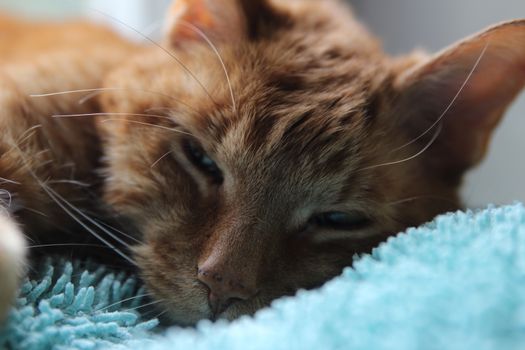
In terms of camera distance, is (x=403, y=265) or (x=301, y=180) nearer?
(x=403, y=265)

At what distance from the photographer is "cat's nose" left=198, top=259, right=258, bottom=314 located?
98 cm

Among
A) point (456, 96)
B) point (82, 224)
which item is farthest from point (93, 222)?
point (456, 96)

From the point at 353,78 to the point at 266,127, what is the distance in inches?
9.2

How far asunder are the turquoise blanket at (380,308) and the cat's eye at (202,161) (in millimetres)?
265

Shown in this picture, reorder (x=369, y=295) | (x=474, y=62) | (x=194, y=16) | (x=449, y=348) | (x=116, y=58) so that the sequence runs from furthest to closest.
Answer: (x=116, y=58), (x=194, y=16), (x=474, y=62), (x=369, y=295), (x=449, y=348)

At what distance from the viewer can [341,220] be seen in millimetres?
1137

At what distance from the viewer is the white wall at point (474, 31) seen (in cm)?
198

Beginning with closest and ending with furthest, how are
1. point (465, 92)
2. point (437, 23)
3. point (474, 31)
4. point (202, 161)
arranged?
point (202, 161) < point (465, 92) < point (474, 31) < point (437, 23)

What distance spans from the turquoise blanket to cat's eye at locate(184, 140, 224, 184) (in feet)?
0.87

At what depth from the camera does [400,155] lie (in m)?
1.21

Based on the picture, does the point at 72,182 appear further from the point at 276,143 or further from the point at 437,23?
the point at 437,23

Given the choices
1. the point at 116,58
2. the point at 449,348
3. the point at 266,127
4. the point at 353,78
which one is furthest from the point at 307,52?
the point at 449,348

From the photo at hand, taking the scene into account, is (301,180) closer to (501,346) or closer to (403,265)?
(403,265)

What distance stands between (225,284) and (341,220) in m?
0.27
